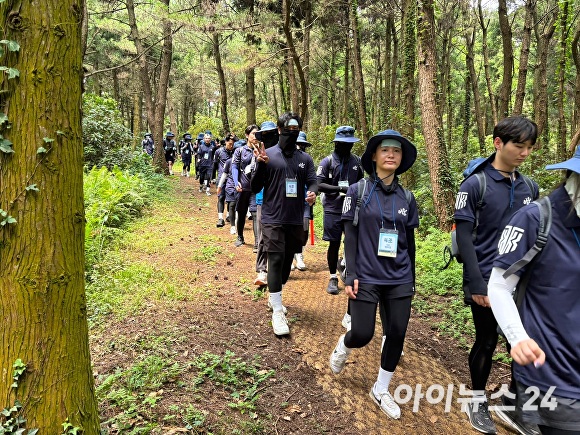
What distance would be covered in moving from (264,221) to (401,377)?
86.2 inches

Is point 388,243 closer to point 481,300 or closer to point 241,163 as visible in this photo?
point 481,300

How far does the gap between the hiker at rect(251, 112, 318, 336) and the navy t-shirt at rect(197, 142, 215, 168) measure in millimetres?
10408

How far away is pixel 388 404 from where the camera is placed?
3.33 m

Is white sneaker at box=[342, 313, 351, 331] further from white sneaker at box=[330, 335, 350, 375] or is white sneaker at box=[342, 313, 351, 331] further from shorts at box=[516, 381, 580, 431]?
shorts at box=[516, 381, 580, 431]

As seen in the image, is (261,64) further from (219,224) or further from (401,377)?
(401,377)

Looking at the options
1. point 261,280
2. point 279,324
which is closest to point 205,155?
point 261,280

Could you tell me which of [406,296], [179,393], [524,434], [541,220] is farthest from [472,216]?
[179,393]

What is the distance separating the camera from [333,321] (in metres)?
5.09

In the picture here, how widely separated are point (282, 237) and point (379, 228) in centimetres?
152

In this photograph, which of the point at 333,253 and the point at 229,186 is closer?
the point at 333,253

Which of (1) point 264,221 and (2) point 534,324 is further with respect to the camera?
(1) point 264,221

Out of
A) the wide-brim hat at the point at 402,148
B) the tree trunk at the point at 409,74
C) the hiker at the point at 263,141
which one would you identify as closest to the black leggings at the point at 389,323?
the wide-brim hat at the point at 402,148

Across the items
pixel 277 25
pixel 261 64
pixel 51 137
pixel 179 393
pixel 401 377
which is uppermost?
pixel 277 25

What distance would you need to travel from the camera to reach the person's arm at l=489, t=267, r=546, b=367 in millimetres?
1809
